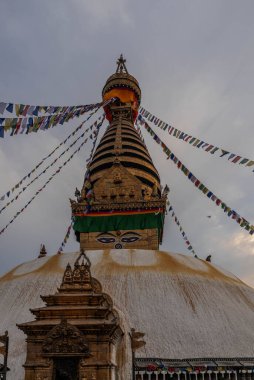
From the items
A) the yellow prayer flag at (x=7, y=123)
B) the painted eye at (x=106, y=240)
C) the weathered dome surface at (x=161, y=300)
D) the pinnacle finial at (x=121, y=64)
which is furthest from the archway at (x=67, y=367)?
the pinnacle finial at (x=121, y=64)

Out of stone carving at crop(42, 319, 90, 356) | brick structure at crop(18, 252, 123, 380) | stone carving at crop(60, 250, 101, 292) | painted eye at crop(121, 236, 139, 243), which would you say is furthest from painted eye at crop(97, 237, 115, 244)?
stone carving at crop(42, 319, 90, 356)

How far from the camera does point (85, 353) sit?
6129 mm

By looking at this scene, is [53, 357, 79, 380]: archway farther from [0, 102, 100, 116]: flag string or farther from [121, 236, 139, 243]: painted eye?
[121, 236, 139, 243]: painted eye

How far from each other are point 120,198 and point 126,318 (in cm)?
1288

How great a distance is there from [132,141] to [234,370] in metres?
18.7

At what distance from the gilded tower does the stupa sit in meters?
8.29

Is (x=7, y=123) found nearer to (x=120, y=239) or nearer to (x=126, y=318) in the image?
(x=126, y=318)

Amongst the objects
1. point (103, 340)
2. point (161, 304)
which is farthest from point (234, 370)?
point (103, 340)

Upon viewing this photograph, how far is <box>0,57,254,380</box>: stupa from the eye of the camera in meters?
6.23

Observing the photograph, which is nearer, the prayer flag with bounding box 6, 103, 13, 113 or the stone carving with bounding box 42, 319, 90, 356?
the stone carving with bounding box 42, 319, 90, 356

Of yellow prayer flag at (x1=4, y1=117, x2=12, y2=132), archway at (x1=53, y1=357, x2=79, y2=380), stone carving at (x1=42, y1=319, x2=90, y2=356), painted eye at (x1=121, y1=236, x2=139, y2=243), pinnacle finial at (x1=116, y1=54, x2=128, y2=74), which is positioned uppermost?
pinnacle finial at (x1=116, y1=54, x2=128, y2=74)

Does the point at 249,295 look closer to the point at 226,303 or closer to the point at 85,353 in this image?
the point at 226,303

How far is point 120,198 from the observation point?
70.3ft

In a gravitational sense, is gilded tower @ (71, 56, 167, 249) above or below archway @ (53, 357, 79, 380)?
above
